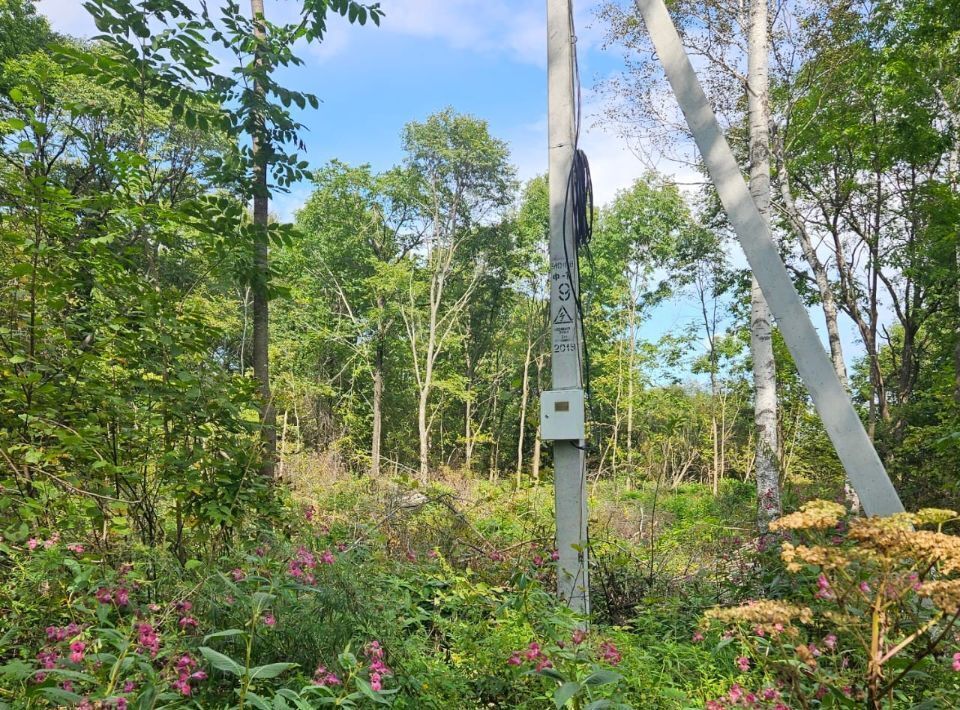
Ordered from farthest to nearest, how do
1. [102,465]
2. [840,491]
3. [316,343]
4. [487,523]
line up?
[316,343]
[840,491]
[487,523]
[102,465]

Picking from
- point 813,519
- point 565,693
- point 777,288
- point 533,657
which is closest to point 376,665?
point 533,657

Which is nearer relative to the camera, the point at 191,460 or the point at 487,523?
the point at 191,460

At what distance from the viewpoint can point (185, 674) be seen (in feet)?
5.32

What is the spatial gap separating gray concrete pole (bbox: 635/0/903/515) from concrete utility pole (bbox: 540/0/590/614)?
0.51 m

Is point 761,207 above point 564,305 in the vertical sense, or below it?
above

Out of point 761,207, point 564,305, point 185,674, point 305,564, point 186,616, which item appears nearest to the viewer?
point 185,674

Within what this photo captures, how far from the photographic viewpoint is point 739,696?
5.46 feet

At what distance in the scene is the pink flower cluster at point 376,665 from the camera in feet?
5.35

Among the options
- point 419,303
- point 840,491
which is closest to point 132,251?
point 840,491

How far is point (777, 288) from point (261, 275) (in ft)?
9.86

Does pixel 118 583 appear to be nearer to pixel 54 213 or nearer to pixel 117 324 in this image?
pixel 117 324

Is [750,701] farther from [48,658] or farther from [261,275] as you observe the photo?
[261,275]

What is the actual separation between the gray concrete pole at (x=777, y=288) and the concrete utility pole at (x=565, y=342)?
20.0 inches

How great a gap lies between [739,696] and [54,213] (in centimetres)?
332
